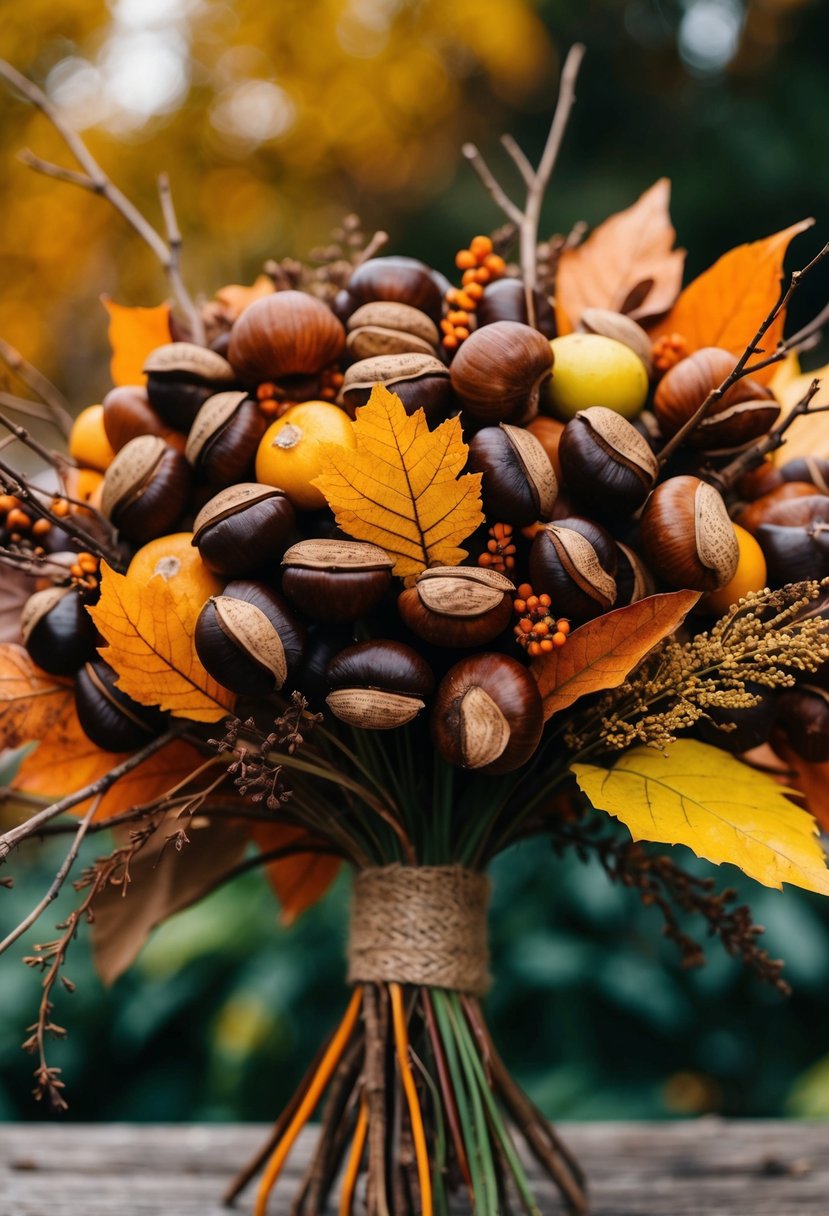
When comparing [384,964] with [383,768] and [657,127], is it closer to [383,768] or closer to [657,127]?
[383,768]

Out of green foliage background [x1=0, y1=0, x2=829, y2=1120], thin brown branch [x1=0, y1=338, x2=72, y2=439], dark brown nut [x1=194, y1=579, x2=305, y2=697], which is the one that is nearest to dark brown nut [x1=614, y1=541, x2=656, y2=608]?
dark brown nut [x1=194, y1=579, x2=305, y2=697]

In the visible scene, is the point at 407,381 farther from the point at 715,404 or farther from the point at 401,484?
the point at 715,404

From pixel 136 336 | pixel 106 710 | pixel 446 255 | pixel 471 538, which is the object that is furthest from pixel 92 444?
pixel 446 255

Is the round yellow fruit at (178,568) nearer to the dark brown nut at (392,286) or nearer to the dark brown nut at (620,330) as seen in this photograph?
the dark brown nut at (392,286)

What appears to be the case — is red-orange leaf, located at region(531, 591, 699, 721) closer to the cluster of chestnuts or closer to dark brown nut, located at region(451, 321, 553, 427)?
the cluster of chestnuts

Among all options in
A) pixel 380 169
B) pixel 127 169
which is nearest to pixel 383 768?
pixel 127 169

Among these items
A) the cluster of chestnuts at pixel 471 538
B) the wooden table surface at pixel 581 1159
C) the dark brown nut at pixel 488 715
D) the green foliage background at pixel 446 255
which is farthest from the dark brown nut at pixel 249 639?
the green foliage background at pixel 446 255

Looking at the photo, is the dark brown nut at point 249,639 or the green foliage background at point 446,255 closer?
the dark brown nut at point 249,639

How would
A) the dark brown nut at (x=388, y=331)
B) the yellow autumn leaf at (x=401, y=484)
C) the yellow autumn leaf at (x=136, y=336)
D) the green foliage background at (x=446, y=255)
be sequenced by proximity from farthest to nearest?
the green foliage background at (x=446, y=255), the yellow autumn leaf at (x=136, y=336), the dark brown nut at (x=388, y=331), the yellow autumn leaf at (x=401, y=484)
